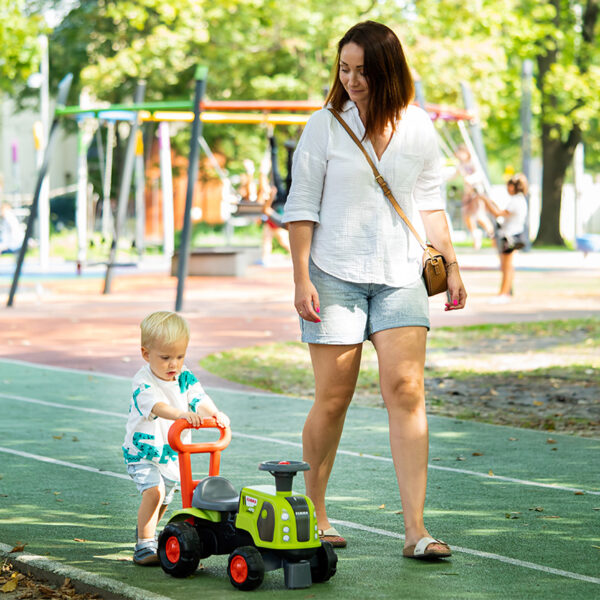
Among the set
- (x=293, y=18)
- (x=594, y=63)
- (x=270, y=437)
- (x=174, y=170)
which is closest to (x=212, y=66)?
(x=293, y=18)

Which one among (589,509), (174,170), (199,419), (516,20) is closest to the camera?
(199,419)

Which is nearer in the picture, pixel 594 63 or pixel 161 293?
pixel 161 293

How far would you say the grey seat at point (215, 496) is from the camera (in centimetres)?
452

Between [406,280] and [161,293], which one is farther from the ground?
[406,280]

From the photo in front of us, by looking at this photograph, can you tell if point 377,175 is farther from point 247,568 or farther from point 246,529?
point 247,568

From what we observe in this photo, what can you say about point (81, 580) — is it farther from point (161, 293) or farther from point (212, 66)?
point (212, 66)

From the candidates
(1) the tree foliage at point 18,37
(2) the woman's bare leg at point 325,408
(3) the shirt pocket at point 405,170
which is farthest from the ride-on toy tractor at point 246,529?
(1) the tree foliage at point 18,37

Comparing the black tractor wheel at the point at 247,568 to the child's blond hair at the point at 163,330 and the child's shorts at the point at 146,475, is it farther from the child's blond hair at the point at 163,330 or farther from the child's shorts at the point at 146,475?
the child's blond hair at the point at 163,330

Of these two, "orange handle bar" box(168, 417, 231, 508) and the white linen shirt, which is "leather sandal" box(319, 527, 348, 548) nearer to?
"orange handle bar" box(168, 417, 231, 508)

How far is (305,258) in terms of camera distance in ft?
15.5

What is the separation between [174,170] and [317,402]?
35819 millimetres

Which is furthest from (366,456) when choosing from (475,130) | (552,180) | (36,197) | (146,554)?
(552,180)

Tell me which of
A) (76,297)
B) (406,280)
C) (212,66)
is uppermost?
(212,66)

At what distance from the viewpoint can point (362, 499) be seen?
19.8 feet
